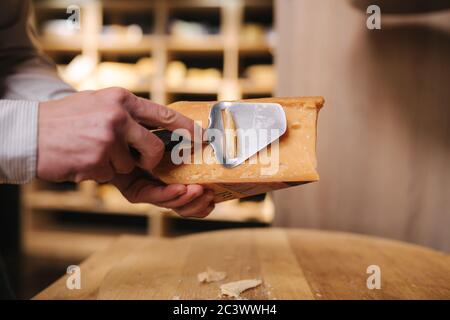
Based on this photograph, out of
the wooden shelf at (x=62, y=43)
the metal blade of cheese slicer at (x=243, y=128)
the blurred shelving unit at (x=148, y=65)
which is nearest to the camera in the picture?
the metal blade of cheese slicer at (x=243, y=128)

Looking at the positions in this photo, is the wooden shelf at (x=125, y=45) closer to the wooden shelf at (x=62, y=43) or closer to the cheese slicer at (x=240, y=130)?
the wooden shelf at (x=62, y=43)

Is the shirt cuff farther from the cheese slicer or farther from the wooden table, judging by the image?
the wooden table

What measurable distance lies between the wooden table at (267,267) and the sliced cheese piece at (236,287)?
0.01 meters

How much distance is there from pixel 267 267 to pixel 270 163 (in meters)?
0.34

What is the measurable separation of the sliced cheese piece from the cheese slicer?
0.82ft

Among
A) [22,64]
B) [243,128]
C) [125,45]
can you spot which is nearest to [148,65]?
[125,45]

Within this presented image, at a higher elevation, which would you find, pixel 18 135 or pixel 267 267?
pixel 18 135

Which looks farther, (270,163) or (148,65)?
(148,65)

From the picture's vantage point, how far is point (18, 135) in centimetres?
68

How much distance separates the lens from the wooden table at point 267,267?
34.4 inches

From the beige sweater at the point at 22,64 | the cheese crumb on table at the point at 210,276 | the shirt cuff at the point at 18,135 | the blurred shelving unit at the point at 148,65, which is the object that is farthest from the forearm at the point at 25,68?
the blurred shelving unit at the point at 148,65

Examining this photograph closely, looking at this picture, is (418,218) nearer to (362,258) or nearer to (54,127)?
(362,258)

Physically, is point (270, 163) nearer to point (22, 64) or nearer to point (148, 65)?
point (22, 64)

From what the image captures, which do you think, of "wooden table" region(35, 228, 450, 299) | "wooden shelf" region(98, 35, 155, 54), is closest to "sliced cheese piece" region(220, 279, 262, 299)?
"wooden table" region(35, 228, 450, 299)
